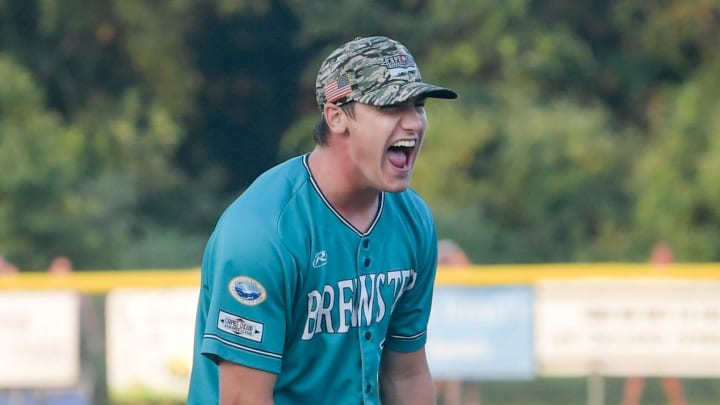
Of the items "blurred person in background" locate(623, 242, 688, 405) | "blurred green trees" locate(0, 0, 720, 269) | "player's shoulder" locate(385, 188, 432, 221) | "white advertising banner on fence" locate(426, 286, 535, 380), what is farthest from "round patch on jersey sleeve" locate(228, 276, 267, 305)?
"blurred green trees" locate(0, 0, 720, 269)

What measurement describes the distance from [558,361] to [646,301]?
2.51 feet

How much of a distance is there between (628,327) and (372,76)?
7.16m

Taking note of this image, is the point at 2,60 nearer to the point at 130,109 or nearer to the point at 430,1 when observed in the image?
the point at 130,109

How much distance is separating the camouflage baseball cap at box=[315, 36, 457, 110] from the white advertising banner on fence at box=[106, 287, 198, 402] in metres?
7.04

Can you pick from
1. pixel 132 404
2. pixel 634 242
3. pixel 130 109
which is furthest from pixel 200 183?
pixel 132 404

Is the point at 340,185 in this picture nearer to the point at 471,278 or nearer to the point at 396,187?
the point at 396,187

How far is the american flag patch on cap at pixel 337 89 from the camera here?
3.39m

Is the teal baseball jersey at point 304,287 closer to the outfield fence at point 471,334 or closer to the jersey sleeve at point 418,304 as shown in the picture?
the jersey sleeve at point 418,304

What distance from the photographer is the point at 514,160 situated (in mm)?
22234

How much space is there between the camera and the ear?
11.3 ft

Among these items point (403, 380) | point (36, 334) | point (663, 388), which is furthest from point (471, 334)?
point (403, 380)

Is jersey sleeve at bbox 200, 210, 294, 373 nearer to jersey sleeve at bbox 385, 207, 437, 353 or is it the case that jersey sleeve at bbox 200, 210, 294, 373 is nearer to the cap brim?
the cap brim

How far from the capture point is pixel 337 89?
3.42 m

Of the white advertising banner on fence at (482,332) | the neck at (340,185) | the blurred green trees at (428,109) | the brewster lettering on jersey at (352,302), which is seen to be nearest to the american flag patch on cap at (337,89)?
the neck at (340,185)
